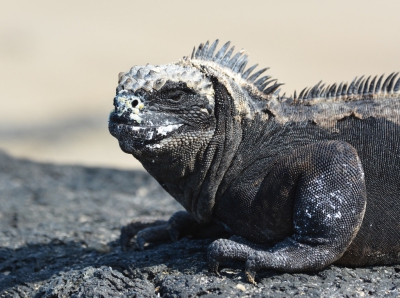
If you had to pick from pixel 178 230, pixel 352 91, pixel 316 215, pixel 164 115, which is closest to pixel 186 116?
pixel 164 115

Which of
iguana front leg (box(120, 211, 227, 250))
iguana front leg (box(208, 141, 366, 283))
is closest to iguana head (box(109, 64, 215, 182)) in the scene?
iguana front leg (box(208, 141, 366, 283))

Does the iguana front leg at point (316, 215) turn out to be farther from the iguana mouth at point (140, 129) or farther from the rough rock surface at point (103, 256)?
the iguana mouth at point (140, 129)

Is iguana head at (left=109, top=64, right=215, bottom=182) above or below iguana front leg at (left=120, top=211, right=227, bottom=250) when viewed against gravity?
above

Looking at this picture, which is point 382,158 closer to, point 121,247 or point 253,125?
point 253,125

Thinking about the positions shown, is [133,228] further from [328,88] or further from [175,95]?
[328,88]

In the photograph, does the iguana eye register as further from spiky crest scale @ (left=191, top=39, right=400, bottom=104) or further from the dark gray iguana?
spiky crest scale @ (left=191, top=39, right=400, bottom=104)

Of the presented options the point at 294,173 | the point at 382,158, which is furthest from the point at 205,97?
the point at 382,158
